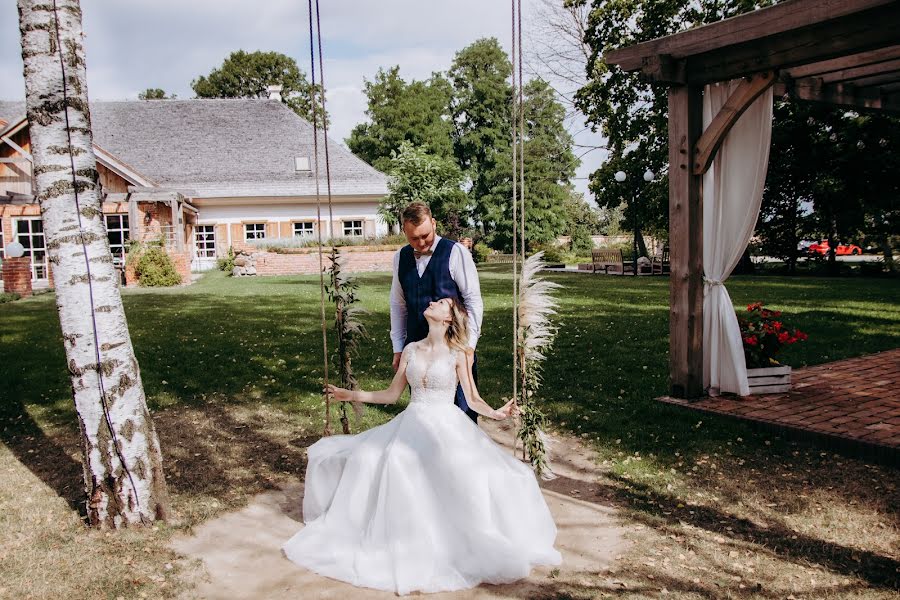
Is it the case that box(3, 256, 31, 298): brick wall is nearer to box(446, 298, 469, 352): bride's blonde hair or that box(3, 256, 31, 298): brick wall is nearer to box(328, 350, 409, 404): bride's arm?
box(328, 350, 409, 404): bride's arm

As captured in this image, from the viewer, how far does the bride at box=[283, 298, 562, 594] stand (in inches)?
146

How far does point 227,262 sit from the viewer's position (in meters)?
30.1

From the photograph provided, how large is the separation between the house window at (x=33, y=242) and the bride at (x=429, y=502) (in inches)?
997

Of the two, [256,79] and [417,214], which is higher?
[256,79]

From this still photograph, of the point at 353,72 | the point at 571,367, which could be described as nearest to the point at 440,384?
the point at 571,367

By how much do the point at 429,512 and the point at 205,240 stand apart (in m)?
30.7

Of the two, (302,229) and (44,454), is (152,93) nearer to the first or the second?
(302,229)

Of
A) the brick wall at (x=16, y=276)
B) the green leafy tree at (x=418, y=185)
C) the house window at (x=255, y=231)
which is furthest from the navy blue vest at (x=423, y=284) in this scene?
the house window at (x=255, y=231)

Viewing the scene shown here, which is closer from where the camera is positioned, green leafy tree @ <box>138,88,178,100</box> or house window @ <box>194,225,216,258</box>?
house window @ <box>194,225,216,258</box>

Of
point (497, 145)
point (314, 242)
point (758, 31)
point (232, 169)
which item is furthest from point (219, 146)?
point (758, 31)

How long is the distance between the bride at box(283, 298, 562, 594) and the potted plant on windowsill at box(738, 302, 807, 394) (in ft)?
13.4

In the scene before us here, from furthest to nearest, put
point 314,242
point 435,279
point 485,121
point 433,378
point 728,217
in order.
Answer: point 485,121, point 314,242, point 728,217, point 435,279, point 433,378

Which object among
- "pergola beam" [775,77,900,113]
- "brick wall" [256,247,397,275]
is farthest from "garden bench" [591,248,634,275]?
"pergola beam" [775,77,900,113]

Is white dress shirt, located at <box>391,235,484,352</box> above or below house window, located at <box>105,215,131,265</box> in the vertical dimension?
below
